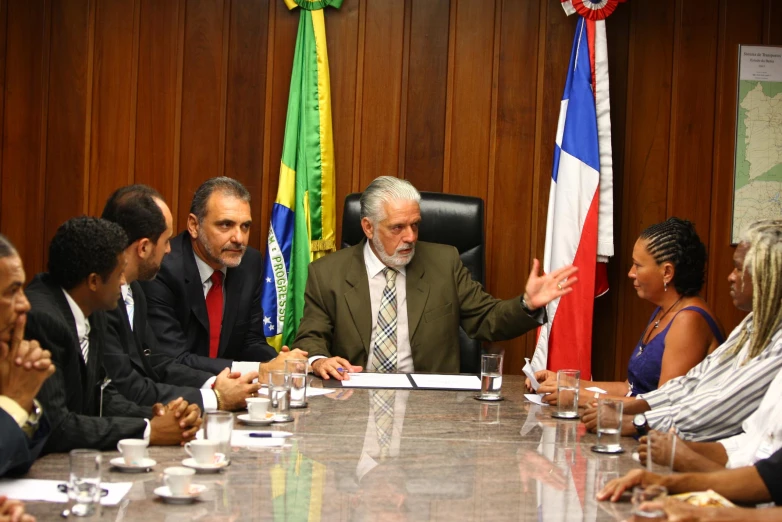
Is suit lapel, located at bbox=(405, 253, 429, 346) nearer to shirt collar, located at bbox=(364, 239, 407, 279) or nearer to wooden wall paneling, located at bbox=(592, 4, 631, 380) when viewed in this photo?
shirt collar, located at bbox=(364, 239, 407, 279)

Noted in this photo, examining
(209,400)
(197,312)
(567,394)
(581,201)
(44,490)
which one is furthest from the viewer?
(581,201)

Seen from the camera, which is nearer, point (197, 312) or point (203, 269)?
point (197, 312)

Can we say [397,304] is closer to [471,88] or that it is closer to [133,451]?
[471,88]

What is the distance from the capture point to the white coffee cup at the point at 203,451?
197cm

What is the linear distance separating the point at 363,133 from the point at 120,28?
135cm

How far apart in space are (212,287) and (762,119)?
288cm

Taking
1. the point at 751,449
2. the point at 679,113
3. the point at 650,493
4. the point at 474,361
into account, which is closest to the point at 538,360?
the point at 474,361

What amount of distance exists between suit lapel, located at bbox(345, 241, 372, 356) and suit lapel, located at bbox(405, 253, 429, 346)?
18 centimetres

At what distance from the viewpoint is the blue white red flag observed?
4.54 meters

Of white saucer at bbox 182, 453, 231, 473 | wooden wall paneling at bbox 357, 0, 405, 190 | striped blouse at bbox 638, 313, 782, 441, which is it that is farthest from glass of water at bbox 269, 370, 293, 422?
wooden wall paneling at bbox 357, 0, 405, 190

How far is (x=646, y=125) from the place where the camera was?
4.73 m

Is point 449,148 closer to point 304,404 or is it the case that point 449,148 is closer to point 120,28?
point 120,28

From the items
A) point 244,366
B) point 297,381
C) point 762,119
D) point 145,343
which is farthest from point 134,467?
point 762,119

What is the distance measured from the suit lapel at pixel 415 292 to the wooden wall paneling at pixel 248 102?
106 centimetres
